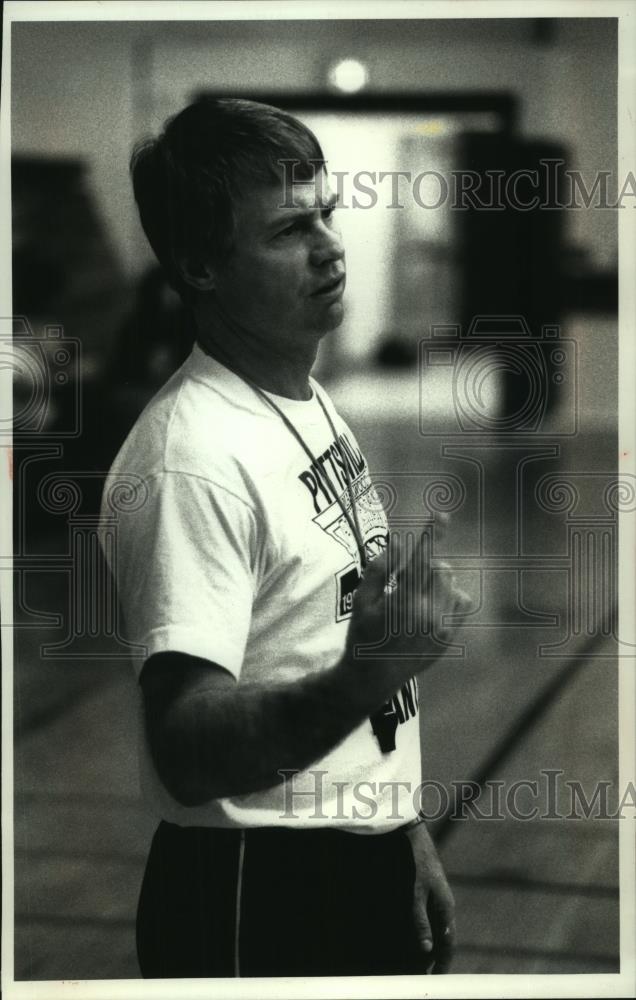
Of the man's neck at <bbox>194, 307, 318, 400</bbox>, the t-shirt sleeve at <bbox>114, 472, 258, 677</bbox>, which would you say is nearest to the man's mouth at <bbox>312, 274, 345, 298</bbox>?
the man's neck at <bbox>194, 307, 318, 400</bbox>

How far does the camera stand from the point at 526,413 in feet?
8.23

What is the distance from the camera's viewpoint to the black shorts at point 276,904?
241 cm

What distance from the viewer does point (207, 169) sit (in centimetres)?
241

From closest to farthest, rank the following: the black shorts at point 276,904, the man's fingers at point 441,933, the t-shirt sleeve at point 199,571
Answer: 1. the t-shirt sleeve at point 199,571
2. the black shorts at point 276,904
3. the man's fingers at point 441,933

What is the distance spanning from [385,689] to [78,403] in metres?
0.93

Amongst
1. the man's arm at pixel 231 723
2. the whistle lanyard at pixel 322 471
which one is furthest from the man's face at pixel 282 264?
the man's arm at pixel 231 723

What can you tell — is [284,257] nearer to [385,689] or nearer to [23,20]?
[23,20]

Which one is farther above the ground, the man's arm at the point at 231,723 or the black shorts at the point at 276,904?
the man's arm at the point at 231,723

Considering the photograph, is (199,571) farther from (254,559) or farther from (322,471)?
(322,471)

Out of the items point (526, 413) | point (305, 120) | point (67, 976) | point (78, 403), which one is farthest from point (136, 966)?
point (305, 120)

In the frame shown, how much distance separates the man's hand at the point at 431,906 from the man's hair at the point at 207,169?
1332 millimetres

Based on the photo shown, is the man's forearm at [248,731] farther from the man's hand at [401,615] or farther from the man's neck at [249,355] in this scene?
the man's neck at [249,355]

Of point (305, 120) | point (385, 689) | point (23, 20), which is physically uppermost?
point (23, 20)

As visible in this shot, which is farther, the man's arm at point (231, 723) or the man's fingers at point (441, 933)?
the man's fingers at point (441, 933)
